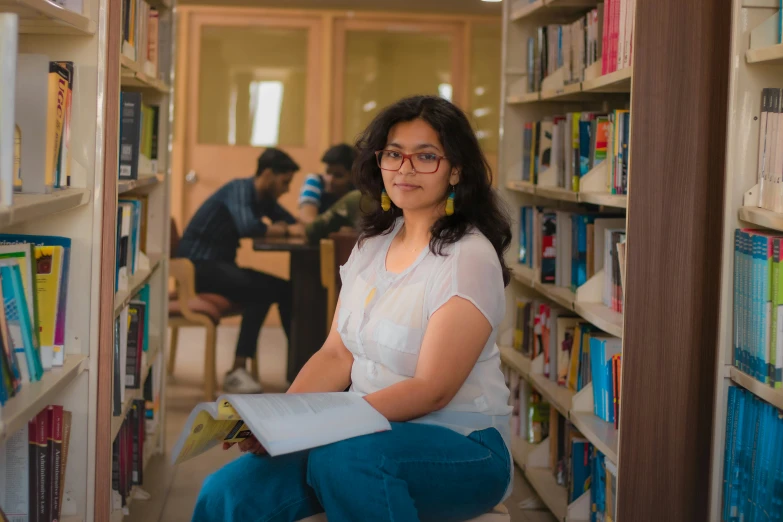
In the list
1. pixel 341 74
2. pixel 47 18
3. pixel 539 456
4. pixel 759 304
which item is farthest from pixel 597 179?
pixel 341 74

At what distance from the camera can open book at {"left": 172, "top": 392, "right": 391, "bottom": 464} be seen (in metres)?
1.64

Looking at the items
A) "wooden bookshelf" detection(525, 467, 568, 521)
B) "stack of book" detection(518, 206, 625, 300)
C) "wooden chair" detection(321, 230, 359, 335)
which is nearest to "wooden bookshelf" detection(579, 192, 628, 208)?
"stack of book" detection(518, 206, 625, 300)

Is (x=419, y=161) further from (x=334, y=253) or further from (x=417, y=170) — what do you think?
(x=334, y=253)

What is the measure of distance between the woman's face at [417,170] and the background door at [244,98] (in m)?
4.83

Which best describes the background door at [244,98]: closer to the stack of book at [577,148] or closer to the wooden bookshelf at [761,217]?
the stack of book at [577,148]

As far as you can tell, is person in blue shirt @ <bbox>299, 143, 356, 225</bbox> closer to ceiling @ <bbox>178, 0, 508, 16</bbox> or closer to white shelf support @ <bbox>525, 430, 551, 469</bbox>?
ceiling @ <bbox>178, 0, 508, 16</bbox>

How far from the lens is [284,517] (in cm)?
181

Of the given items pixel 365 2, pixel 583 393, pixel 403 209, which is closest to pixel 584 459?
pixel 583 393

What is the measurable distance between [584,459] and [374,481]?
1.45m

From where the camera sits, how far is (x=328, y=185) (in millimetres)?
5141

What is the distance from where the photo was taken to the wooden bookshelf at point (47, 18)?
1.71m

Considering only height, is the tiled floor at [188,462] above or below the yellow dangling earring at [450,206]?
below

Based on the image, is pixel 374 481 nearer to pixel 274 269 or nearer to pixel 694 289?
pixel 694 289

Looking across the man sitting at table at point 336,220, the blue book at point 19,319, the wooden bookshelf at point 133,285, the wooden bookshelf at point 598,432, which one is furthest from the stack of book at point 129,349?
the man sitting at table at point 336,220
